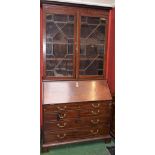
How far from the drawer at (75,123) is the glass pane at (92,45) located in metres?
0.75

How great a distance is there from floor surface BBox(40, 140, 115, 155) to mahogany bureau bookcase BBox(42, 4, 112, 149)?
10 centimetres

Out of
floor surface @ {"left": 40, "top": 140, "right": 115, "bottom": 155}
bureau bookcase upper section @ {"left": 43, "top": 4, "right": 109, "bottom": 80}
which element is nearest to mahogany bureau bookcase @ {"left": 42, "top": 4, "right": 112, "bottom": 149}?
bureau bookcase upper section @ {"left": 43, "top": 4, "right": 109, "bottom": 80}

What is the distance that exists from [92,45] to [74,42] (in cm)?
32

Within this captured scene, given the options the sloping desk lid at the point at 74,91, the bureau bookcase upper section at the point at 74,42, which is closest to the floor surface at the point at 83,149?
the sloping desk lid at the point at 74,91

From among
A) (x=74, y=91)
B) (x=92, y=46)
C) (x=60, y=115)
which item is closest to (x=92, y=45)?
(x=92, y=46)

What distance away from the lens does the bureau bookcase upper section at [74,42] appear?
8.73 feet

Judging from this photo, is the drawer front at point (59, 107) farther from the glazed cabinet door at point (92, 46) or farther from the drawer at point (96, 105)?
the glazed cabinet door at point (92, 46)

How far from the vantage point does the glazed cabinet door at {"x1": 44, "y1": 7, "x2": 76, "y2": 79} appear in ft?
8.67
